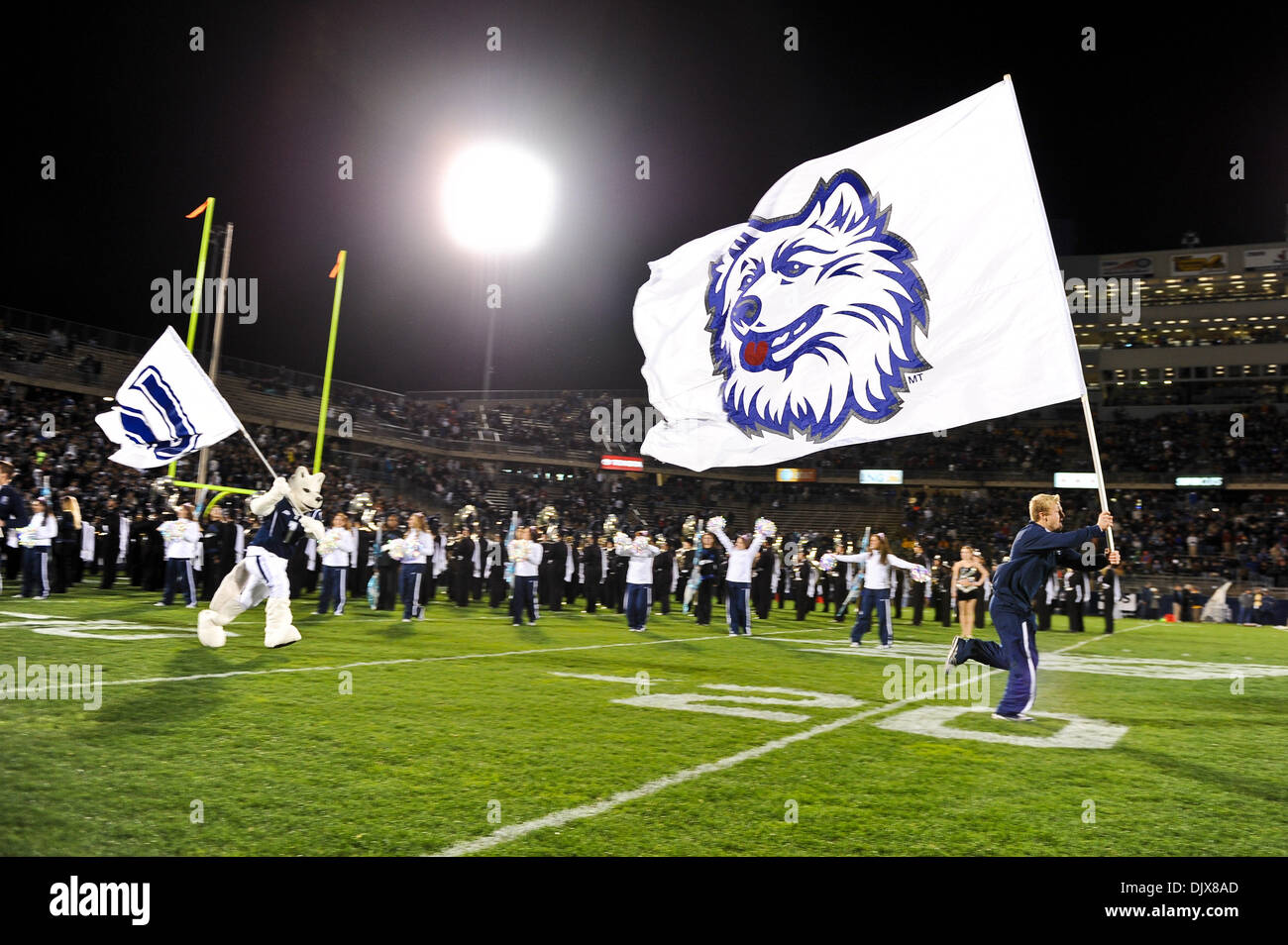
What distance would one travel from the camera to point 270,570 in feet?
33.5

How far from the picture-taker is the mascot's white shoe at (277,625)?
10.5 m

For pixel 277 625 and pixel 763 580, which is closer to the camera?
pixel 277 625

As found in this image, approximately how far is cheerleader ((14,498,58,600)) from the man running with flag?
557 inches

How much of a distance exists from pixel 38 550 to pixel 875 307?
14244 mm

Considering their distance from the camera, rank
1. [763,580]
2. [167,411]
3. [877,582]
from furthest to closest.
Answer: [763,580], [877,582], [167,411]

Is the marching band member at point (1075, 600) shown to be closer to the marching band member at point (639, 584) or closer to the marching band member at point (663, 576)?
the marching band member at point (663, 576)

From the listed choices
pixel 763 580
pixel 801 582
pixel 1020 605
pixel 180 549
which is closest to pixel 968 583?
pixel 763 580

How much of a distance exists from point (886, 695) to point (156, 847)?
22.3ft

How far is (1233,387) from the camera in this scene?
52719 mm

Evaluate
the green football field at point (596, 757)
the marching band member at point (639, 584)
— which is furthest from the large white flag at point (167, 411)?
the marching band member at point (639, 584)

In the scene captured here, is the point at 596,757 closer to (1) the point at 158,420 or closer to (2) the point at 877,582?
(1) the point at 158,420
